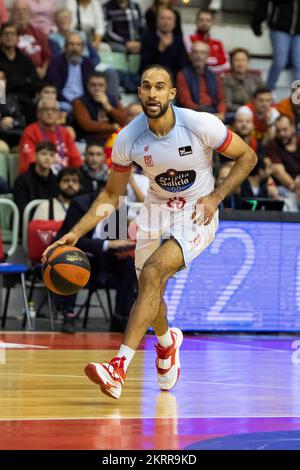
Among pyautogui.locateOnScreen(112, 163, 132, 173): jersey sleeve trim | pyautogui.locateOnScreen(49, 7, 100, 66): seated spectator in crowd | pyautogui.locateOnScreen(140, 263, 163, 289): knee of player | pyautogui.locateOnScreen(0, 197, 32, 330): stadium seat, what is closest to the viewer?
pyautogui.locateOnScreen(140, 263, 163, 289): knee of player

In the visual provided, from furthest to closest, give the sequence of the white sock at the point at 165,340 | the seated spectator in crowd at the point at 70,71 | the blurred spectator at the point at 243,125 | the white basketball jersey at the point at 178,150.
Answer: the seated spectator in crowd at the point at 70,71, the blurred spectator at the point at 243,125, the white sock at the point at 165,340, the white basketball jersey at the point at 178,150

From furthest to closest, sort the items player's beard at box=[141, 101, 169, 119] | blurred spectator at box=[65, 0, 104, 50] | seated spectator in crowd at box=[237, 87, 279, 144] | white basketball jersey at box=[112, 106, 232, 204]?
blurred spectator at box=[65, 0, 104, 50], seated spectator in crowd at box=[237, 87, 279, 144], white basketball jersey at box=[112, 106, 232, 204], player's beard at box=[141, 101, 169, 119]

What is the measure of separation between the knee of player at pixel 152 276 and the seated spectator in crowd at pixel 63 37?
9484 mm

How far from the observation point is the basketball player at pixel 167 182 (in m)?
8.22

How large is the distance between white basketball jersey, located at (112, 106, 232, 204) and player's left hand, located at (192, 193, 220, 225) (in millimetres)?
257

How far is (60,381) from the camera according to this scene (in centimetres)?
917

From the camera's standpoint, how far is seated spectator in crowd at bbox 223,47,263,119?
18078mm

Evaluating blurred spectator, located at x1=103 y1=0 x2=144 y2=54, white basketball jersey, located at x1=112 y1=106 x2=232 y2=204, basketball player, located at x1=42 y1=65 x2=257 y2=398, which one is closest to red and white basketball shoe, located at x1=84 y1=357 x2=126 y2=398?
basketball player, located at x1=42 y1=65 x2=257 y2=398

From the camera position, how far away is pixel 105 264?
537 inches

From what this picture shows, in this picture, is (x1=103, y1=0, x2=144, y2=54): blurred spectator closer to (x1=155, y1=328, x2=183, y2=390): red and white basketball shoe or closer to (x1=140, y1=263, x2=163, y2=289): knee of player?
(x1=155, y1=328, x2=183, y2=390): red and white basketball shoe

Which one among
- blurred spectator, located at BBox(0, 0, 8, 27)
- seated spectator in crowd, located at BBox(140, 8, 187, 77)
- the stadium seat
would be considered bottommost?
the stadium seat

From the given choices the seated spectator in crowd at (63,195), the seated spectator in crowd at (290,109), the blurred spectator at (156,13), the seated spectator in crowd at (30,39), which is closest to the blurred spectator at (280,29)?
the seated spectator in crowd at (290,109)

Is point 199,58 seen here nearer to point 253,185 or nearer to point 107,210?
point 253,185

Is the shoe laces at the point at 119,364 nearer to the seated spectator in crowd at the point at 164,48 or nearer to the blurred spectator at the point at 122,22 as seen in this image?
the seated spectator in crowd at the point at 164,48
